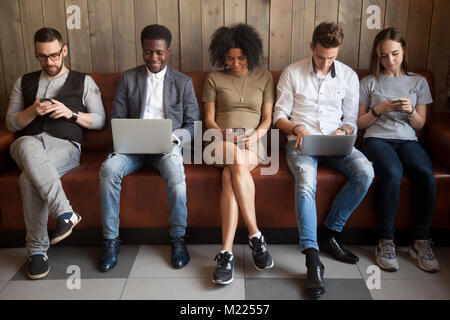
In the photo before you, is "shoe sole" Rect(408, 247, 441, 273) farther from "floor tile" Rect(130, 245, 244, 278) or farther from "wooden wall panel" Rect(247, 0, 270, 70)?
"wooden wall panel" Rect(247, 0, 270, 70)

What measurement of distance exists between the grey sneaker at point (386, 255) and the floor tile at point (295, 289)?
0.17 m

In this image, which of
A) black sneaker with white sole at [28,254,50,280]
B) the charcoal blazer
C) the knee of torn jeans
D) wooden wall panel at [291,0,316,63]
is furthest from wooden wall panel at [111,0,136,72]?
the knee of torn jeans

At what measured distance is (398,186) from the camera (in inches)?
74.7

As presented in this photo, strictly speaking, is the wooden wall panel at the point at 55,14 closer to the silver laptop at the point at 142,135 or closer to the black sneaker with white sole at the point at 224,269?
the silver laptop at the point at 142,135

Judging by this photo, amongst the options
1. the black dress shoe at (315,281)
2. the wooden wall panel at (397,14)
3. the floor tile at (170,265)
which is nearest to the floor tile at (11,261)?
the floor tile at (170,265)

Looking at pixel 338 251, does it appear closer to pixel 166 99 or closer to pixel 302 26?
pixel 166 99

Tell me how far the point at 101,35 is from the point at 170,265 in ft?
4.94

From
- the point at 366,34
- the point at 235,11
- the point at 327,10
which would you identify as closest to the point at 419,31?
the point at 366,34

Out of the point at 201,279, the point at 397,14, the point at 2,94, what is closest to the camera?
the point at 201,279

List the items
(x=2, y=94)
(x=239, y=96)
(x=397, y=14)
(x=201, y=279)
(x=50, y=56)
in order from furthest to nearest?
(x=2, y=94) → (x=397, y=14) → (x=239, y=96) → (x=50, y=56) → (x=201, y=279)

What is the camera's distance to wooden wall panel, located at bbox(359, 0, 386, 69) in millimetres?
2461

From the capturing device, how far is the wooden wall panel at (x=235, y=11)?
2.48 meters
